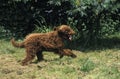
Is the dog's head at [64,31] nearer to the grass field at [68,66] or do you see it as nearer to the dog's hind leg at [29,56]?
the grass field at [68,66]

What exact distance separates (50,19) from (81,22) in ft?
3.49

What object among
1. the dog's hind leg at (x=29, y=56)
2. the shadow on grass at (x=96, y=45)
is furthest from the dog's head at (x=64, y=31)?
the shadow on grass at (x=96, y=45)

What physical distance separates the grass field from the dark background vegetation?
137 centimetres

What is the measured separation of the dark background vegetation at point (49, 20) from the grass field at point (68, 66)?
4.49ft

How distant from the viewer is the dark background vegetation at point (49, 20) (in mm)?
11758

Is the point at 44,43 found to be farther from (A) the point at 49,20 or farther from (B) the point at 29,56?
(A) the point at 49,20

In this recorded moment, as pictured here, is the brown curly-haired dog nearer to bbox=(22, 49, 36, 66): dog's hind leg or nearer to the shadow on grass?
bbox=(22, 49, 36, 66): dog's hind leg

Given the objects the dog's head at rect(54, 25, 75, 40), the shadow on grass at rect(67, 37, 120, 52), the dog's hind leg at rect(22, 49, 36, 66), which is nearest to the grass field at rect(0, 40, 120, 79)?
the dog's hind leg at rect(22, 49, 36, 66)

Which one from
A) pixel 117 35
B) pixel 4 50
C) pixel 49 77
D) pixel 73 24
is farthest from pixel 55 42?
pixel 117 35

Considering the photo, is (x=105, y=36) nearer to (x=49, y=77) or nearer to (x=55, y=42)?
(x=55, y=42)

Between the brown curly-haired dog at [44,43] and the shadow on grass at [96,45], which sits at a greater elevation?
the brown curly-haired dog at [44,43]

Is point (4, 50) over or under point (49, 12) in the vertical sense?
under

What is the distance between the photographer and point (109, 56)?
388 inches

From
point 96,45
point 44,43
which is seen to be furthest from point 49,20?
point 44,43
